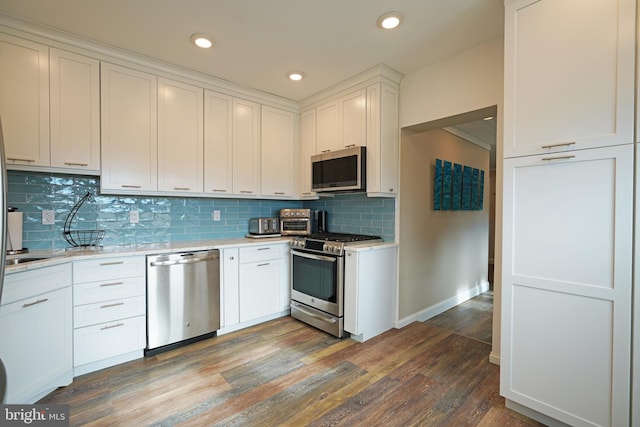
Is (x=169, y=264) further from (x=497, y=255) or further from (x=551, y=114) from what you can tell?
(x=551, y=114)

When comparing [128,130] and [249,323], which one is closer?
[128,130]

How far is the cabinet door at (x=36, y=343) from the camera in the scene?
171 centimetres

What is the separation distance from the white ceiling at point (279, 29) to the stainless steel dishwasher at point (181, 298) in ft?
5.98

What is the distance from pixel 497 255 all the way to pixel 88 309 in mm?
3285

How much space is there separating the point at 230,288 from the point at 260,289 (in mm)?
352

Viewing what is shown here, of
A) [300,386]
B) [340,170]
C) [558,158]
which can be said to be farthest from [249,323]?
[558,158]

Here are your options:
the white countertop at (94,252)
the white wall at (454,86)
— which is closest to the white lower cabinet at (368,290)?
the white countertop at (94,252)

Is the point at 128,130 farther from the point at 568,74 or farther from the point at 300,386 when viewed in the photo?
the point at 568,74

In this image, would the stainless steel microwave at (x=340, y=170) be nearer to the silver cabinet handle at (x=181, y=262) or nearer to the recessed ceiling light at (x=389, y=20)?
the recessed ceiling light at (x=389, y=20)

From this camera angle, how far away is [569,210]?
5.32 feet

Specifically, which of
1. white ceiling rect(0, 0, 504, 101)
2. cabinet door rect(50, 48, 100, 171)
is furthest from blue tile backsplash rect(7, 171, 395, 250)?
white ceiling rect(0, 0, 504, 101)

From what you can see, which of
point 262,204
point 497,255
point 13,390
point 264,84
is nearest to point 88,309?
point 13,390

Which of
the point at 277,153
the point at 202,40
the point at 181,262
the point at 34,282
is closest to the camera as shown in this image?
the point at 34,282

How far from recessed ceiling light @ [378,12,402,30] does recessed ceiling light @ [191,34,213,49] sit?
4.50 ft
